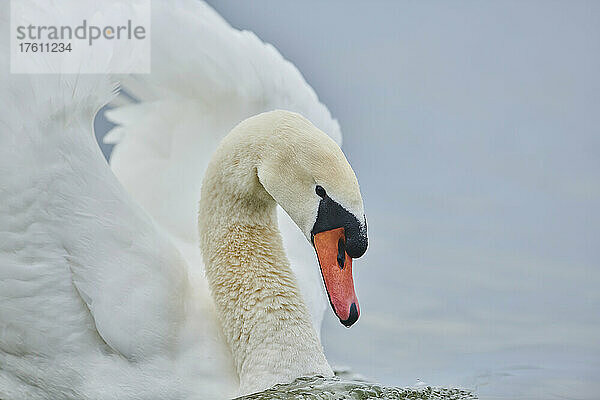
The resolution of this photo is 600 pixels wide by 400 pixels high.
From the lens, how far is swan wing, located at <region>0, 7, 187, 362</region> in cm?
351

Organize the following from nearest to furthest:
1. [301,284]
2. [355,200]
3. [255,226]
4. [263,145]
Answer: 1. [355,200]
2. [263,145]
3. [255,226]
4. [301,284]

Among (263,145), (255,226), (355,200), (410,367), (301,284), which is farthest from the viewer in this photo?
(410,367)

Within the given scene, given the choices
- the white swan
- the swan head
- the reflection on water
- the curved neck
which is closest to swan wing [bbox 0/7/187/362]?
the white swan

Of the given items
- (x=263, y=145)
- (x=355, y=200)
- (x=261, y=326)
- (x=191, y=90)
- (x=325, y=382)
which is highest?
(x=191, y=90)

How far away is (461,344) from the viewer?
511 cm

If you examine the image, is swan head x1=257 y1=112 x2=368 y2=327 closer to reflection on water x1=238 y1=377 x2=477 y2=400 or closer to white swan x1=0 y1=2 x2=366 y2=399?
white swan x1=0 y1=2 x2=366 y2=399

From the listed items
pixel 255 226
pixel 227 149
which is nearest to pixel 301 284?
pixel 255 226

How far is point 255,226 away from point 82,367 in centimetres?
86

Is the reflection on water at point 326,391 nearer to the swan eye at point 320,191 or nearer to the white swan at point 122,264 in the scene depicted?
the white swan at point 122,264

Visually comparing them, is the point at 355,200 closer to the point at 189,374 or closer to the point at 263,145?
the point at 263,145

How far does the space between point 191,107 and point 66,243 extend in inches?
54.0

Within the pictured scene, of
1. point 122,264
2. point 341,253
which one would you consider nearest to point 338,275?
point 341,253

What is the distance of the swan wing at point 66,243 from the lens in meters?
3.51

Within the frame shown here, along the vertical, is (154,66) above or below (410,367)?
above
